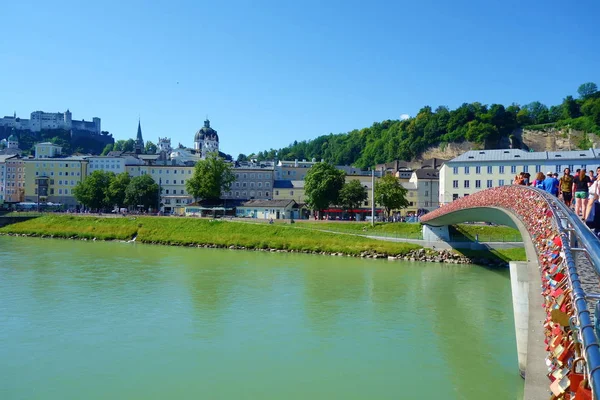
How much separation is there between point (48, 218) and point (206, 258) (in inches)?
1295

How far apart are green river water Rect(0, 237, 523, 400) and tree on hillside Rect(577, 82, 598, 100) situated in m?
87.6

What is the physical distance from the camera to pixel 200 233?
A: 47438mm

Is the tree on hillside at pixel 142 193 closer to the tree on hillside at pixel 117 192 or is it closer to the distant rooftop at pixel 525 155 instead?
the tree on hillside at pixel 117 192

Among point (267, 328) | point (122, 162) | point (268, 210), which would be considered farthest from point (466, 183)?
point (122, 162)

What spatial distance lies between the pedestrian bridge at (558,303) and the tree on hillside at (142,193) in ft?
209

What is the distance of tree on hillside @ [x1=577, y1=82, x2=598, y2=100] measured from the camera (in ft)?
322

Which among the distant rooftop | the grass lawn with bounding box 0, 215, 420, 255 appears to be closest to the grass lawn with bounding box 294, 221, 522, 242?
the grass lawn with bounding box 0, 215, 420, 255

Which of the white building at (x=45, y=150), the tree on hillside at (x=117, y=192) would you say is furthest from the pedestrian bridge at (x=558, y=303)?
the white building at (x=45, y=150)

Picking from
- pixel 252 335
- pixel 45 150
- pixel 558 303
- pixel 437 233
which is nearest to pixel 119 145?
pixel 45 150

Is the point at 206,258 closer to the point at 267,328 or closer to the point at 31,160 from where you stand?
the point at 267,328

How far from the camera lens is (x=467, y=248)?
120 feet

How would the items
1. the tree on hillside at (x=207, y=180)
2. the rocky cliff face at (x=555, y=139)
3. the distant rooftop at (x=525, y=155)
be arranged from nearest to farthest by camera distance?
1. the distant rooftop at (x=525, y=155)
2. the tree on hillside at (x=207, y=180)
3. the rocky cliff face at (x=555, y=139)

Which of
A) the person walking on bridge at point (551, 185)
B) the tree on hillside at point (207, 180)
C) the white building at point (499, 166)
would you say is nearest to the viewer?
the person walking on bridge at point (551, 185)

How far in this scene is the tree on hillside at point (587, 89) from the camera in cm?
9812
